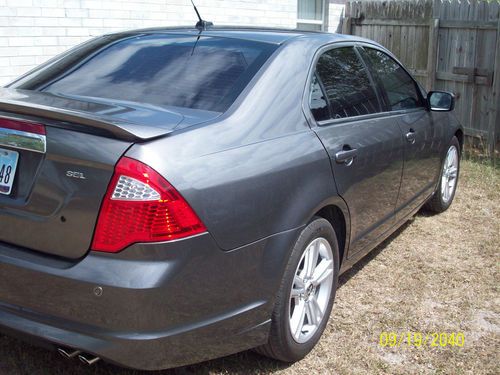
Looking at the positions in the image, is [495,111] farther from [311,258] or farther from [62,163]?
[62,163]

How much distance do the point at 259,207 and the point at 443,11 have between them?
7391mm

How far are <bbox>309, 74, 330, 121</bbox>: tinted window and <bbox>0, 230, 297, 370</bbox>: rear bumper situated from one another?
0.96 meters

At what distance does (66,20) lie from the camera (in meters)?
6.77

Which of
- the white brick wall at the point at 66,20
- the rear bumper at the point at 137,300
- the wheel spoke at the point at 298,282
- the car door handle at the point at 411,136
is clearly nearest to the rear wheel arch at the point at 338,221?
the wheel spoke at the point at 298,282

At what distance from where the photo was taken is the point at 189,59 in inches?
124

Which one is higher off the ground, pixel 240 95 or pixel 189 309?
pixel 240 95

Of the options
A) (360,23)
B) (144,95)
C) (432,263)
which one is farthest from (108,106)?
(360,23)

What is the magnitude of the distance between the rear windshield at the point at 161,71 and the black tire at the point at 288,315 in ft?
2.45

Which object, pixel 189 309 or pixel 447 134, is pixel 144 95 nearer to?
pixel 189 309

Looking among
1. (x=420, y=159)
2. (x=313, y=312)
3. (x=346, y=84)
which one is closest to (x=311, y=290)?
(x=313, y=312)

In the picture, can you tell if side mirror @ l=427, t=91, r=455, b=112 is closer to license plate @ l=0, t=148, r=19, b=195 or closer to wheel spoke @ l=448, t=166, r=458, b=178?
wheel spoke @ l=448, t=166, r=458, b=178

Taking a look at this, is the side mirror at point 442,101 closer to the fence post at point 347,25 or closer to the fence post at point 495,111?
the fence post at point 495,111

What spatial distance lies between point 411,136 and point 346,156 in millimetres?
1172

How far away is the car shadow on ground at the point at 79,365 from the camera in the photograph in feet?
9.68
